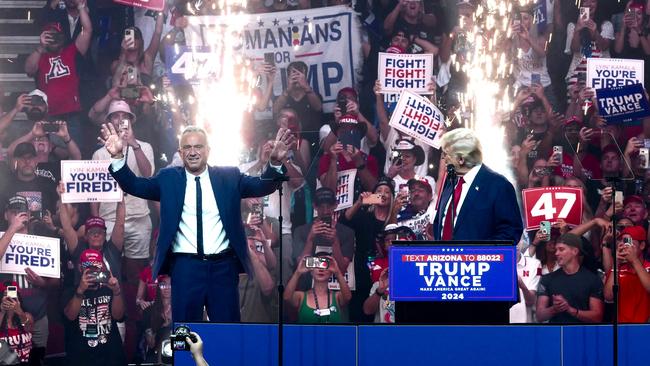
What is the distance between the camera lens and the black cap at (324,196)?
11180mm

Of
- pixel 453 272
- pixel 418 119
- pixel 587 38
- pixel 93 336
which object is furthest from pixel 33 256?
pixel 453 272

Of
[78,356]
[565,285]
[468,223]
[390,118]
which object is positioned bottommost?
[78,356]

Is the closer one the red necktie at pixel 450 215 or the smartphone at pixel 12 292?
the red necktie at pixel 450 215

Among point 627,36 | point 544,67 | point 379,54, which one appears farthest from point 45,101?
point 627,36

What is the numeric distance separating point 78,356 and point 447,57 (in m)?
4.77

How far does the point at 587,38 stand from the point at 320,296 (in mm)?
3801

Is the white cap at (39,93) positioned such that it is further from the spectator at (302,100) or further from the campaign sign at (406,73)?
the campaign sign at (406,73)

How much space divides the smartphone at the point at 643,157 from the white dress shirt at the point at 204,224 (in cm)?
589

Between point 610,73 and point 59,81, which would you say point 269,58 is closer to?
point 59,81

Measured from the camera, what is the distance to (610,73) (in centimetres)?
1130

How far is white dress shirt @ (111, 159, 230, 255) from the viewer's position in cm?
644

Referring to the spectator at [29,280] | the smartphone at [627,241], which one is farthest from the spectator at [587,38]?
the spectator at [29,280]

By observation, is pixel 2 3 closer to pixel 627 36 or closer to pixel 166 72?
pixel 166 72

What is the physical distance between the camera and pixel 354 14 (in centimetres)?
1147
